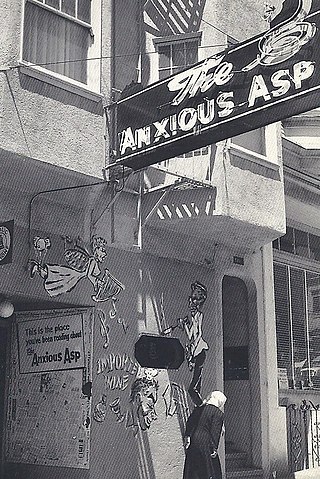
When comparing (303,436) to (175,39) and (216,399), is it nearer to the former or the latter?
(216,399)

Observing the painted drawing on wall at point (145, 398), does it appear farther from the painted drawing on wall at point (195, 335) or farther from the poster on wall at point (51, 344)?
the poster on wall at point (51, 344)

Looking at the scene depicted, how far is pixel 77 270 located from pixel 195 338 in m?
2.60

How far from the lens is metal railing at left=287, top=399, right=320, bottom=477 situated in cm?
1469

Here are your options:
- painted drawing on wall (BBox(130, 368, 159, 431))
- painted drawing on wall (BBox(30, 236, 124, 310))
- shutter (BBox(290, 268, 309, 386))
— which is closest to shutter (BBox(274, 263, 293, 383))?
shutter (BBox(290, 268, 309, 386))

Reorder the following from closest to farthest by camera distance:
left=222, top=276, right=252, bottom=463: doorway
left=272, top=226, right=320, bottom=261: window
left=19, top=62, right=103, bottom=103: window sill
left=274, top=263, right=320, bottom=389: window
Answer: left=19, top=62, right=103, bottom=103: window sill
left=222, top=276, right=252, bottom=463: doorway
left=274, top=263, right=320, bottom=389: window
left=272, top=226, right=320, bottom=261: window

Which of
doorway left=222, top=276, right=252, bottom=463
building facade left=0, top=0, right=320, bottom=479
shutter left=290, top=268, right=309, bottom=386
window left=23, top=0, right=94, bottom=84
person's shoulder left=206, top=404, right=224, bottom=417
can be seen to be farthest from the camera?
shutter left=290, top=268, right=309, bottom=386

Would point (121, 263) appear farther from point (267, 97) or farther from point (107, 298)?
point (267, 97)

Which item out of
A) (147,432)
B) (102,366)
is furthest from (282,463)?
(102,366)

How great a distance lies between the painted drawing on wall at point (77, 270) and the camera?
420 inches

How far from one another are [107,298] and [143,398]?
63.1 inches

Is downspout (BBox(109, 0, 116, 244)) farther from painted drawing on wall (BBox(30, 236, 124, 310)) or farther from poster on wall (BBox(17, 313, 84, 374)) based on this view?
poster on wall (BBox(17, 313, 84, 374))

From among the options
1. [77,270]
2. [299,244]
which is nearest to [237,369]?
[299,244]

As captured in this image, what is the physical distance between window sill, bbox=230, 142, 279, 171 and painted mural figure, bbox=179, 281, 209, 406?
2218 millimetres

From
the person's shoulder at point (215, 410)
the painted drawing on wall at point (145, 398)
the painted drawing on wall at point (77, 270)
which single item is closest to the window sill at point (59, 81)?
the painted drawing on wall at point (77, 270)
